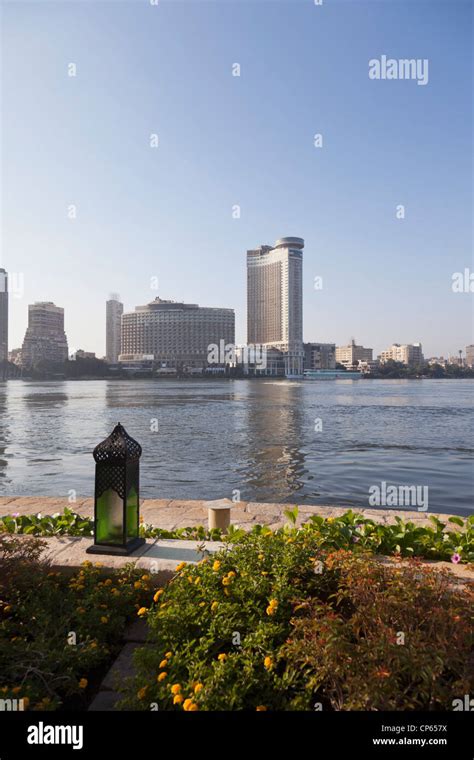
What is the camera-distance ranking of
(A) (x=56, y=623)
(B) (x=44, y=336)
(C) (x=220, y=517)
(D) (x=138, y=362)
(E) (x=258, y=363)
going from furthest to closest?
(E) (x=258, y=363) < (D) (x=138, y=362) < (B) (x=44, y=336) < (C) (x=220, y=517) < (A) (x=56, y=623)

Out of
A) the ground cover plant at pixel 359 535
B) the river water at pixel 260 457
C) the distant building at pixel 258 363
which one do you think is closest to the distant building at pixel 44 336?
the distant building at pixel 258 363

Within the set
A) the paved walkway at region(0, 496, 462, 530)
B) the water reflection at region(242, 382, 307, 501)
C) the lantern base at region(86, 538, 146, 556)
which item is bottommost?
the water reflection at region(242, 382, 307, 501)

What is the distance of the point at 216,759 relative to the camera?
2.69 metres

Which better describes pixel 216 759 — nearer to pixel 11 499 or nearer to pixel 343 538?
pixel 343 538

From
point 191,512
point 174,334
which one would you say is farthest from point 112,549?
point 174,334

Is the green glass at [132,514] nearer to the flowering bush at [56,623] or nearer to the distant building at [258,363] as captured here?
the flowering bush at [56,623]

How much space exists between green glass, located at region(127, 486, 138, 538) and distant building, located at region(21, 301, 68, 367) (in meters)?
164

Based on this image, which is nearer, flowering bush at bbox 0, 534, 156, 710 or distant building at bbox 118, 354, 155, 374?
flowering bush at bbox 0, 534, 156, 710

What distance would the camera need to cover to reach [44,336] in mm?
178625

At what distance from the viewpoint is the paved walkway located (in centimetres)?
743

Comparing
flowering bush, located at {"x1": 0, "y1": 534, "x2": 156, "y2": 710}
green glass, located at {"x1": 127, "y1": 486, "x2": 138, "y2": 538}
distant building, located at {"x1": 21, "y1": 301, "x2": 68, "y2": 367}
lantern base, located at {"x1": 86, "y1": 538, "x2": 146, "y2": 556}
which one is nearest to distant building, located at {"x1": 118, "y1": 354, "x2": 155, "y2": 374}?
distant building, located at {"x1": 21, "y1": 301, "x2": 68, "y2": 367}

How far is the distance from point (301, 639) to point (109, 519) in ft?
8.34

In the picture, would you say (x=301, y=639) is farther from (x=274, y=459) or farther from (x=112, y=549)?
(x=274, y=459)

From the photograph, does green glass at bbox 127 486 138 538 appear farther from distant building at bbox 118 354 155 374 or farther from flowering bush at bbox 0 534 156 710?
distant building at bbox 118 354 155 374
